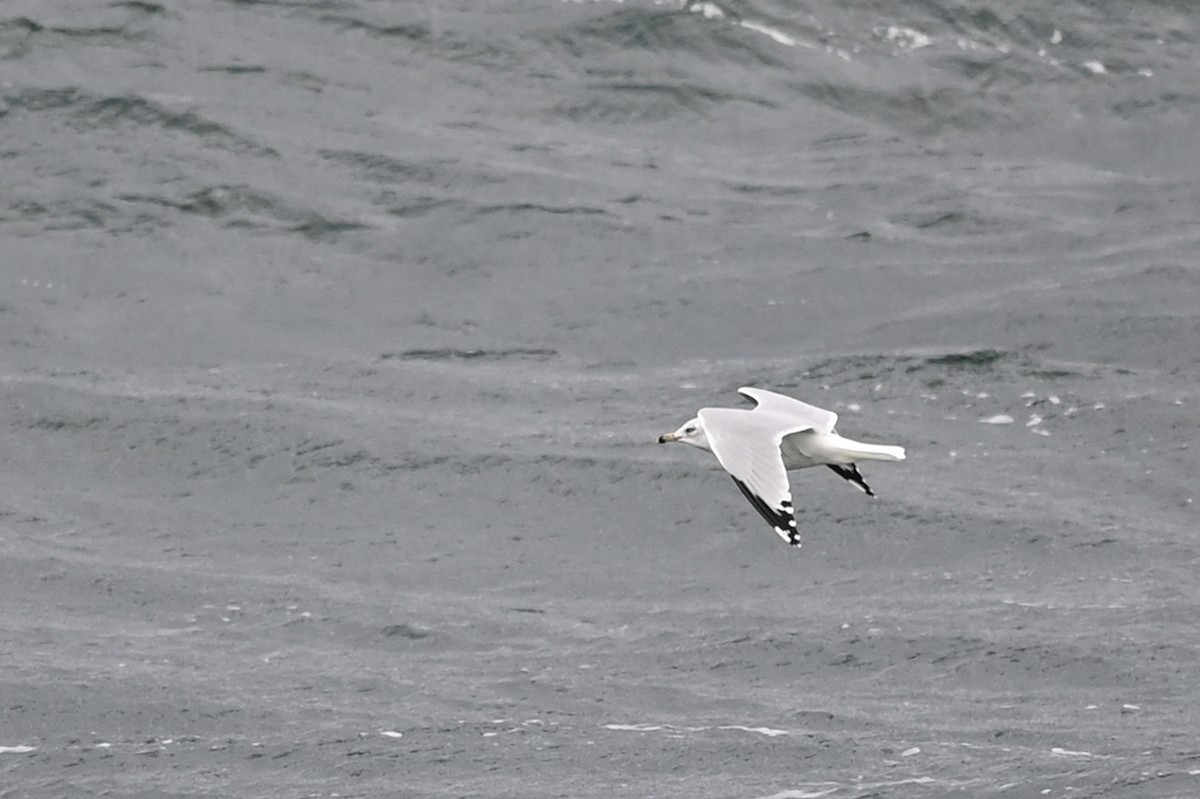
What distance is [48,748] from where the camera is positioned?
42.4 feet

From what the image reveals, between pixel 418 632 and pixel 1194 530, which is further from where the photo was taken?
pixel 1194 530

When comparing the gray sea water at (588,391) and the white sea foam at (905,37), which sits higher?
the white sea foam at (905,37)

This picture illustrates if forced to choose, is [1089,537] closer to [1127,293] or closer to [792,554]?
[792,554]

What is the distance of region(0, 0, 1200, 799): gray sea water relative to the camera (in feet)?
43.5

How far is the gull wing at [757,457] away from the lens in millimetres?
10953

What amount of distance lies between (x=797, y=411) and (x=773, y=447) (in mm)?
1306

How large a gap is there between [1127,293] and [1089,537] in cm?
391

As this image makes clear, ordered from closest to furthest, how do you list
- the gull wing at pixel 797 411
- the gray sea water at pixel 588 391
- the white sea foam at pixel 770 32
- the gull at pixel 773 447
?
the gull at pixel 773 447 → the gull wing at pixel 797 411 → the gray sea water at pixel 588 391 → the white sea foam at pixel 770 32

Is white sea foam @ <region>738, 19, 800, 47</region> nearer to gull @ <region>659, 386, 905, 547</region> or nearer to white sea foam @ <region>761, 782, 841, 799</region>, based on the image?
gull @ <region>659, 386, 905, 547</region>

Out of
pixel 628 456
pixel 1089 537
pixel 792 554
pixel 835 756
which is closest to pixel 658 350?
pixel 628 456

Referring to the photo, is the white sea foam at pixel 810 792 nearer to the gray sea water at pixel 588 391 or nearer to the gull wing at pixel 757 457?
the gray sea water at pixel 588 391

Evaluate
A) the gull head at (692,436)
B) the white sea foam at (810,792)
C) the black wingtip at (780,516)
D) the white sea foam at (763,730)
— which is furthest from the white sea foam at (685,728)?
the black wingtip at (780,516)

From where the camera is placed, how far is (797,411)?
12859 mm

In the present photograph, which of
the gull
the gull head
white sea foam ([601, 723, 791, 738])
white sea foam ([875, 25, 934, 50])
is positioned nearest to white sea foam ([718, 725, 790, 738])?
white sea foam ([601, 723, 791, 738])
